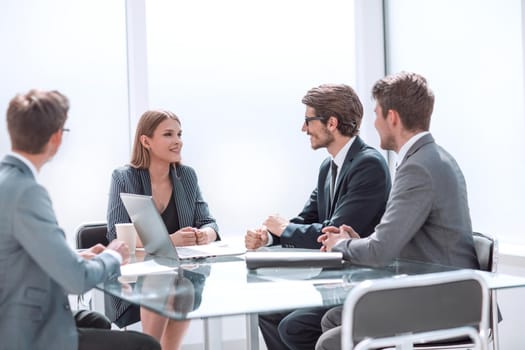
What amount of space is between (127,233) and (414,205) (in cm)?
116

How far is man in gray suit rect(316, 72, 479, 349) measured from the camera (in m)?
2.48

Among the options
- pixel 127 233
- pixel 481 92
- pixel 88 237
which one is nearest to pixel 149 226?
pixel 127 233

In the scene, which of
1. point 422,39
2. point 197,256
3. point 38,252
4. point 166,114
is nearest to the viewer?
point 38,252

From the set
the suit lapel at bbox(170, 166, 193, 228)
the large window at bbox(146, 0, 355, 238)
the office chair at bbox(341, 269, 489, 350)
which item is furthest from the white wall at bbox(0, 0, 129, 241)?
the office chair at bbox(341, 269, 489, 350)

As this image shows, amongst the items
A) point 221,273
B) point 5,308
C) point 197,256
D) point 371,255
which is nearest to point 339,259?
point 371,255

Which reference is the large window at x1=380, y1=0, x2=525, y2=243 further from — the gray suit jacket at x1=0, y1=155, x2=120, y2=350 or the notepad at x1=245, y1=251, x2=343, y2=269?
the gray suit jacket at x1=0, y1=155, x2=120, y2=350

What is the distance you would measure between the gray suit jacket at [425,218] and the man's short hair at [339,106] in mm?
741

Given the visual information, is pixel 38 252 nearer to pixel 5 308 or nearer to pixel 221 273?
pixel 5 308

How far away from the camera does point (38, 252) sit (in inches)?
76.3

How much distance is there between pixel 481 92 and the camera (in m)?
4.20

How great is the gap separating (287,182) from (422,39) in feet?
4.15

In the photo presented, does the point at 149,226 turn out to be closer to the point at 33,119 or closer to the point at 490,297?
the point at 33,119

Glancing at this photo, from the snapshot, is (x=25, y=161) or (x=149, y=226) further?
(x=149, y=226)

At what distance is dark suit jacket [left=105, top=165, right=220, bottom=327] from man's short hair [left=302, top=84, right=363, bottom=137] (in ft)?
2.36
